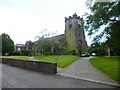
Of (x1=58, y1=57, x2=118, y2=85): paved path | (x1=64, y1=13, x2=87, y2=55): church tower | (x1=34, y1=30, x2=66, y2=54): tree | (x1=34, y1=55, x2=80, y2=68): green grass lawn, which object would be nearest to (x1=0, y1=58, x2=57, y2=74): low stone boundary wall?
(x1=58, y1=57, x2=118, y2=85): paved path

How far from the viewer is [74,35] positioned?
72375 millimetres

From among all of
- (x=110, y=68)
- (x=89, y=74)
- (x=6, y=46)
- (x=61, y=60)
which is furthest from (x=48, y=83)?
(x=6, y=46)

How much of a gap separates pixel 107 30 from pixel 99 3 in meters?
3.11

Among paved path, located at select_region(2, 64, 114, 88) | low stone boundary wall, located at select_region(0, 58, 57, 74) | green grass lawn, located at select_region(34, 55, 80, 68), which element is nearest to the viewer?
paved path, located at select_region(2, 64, 114, 88)

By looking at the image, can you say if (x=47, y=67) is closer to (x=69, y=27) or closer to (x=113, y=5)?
(x=113, y=5)

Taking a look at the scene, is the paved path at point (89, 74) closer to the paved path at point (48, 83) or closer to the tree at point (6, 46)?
the paved path at point (48, 83)

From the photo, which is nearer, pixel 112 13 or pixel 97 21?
pixel 112 13

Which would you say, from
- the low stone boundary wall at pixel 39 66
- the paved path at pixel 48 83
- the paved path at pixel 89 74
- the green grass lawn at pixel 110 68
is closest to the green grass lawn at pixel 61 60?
the low stone boundary wall at pixel 39 66

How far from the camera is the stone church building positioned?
72312 mm

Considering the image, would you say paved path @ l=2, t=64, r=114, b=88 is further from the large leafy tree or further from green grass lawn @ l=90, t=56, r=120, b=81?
the large leafy tree

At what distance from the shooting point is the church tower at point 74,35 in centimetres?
7231

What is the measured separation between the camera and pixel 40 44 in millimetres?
51156

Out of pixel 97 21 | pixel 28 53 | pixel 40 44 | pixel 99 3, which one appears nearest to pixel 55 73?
pixel 97 21

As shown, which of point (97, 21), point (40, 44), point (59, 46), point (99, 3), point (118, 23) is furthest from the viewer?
point (59, 46)
